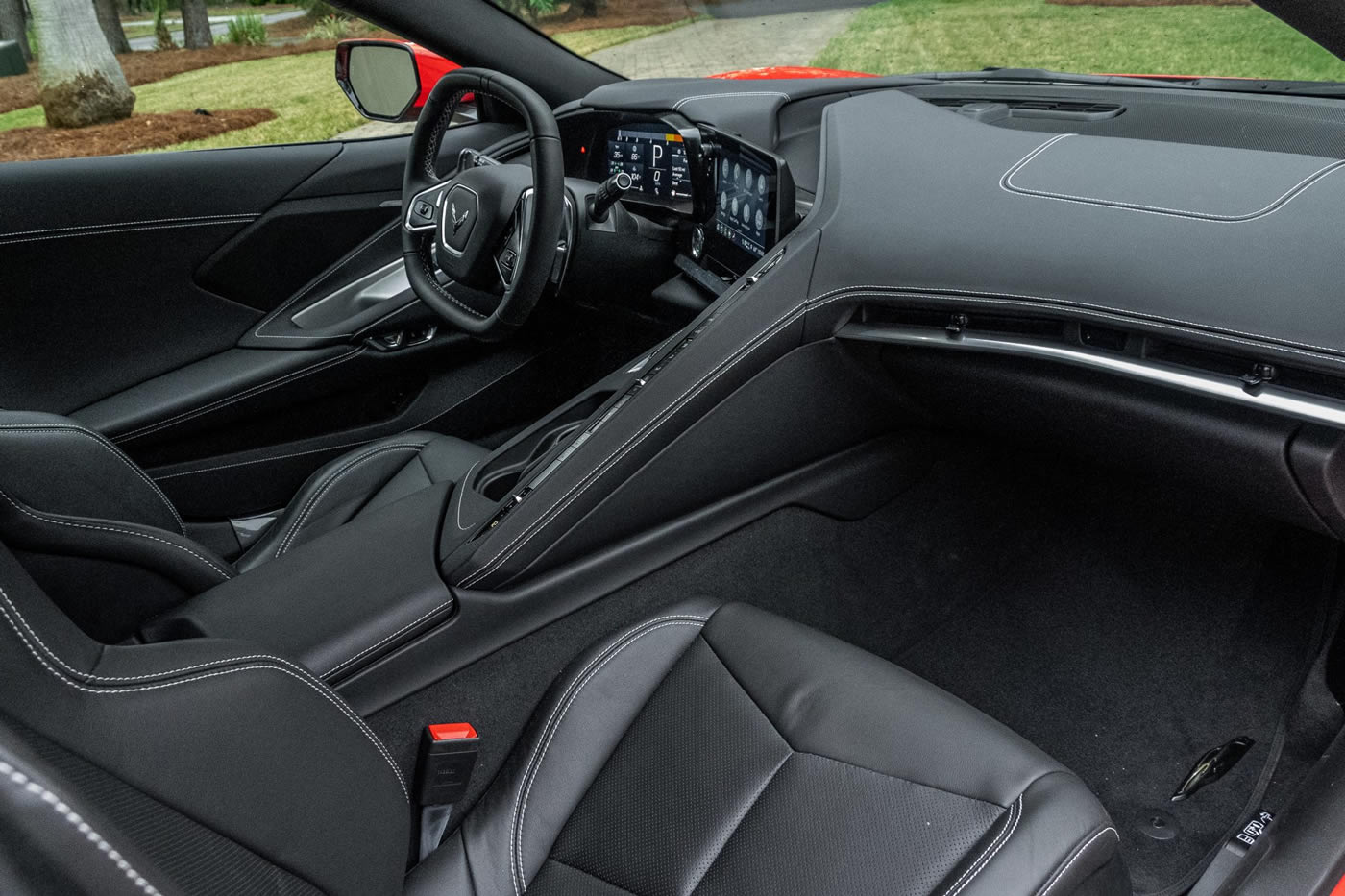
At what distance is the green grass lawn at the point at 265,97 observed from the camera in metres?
2.41

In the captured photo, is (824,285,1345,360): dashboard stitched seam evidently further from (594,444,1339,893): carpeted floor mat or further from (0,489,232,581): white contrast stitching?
(0,489,232,581): white contrast stitching

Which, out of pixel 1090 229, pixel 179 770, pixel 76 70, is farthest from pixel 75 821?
pixel 76 70

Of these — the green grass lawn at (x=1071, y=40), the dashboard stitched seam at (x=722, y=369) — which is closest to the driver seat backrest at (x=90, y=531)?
the dashboard stitched seam at (x=722, y=369)

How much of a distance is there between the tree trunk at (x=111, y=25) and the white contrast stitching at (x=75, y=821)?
2.15 m

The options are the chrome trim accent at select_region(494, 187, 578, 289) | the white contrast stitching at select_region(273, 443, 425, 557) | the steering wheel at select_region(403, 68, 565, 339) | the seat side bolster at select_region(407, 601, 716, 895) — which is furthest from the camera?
the chrome trim accent at select_region(494, 187, 578, 289)

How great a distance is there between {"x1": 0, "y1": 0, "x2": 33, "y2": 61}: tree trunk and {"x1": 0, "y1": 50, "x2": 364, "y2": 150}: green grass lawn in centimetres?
13

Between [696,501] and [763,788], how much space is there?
574 mm

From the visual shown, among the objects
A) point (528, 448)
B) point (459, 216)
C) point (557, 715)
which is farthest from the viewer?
point (459, 216)

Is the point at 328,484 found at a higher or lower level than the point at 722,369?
lower

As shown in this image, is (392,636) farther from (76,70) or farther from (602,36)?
(76,70)

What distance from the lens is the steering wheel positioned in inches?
63.4

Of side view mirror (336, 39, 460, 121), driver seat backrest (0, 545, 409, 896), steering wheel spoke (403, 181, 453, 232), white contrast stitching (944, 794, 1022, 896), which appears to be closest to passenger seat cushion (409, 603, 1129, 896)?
white contrast stitching (944, 794, 1022, 896)

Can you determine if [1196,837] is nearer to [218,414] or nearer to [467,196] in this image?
[467,196]

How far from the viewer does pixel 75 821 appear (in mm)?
574
